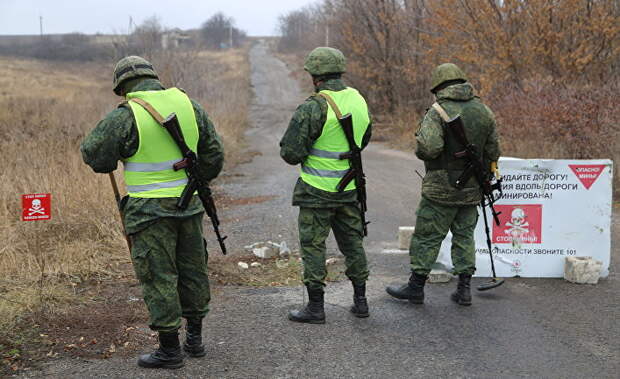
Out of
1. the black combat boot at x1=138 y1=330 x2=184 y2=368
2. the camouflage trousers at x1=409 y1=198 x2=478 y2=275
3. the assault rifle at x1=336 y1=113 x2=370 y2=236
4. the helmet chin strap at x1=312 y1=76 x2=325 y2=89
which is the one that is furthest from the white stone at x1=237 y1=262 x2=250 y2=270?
the black combat boot at x1=138 y1=330 x2=184 y2=368

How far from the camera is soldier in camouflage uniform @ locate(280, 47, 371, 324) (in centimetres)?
480

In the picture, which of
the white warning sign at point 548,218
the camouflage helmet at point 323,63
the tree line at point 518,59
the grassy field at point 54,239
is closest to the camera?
the camouflage helmet at point 323,63

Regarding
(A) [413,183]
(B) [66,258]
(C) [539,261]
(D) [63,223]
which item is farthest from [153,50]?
(C) [539,261]

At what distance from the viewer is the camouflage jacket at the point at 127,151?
3811 mm

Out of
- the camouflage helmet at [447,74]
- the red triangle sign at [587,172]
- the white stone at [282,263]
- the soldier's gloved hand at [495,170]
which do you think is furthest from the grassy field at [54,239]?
the red triangle sign at [587,172]

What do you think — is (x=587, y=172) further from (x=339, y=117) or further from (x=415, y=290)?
(x=339, y=117)

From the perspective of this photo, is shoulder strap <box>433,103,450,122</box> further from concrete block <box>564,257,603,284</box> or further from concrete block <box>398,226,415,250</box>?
concrete block <box>398,226,415,250</box>

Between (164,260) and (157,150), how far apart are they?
0.67 meters

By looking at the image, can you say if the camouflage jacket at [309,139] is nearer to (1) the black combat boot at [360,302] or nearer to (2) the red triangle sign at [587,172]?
(1) the black combat boot at [360,302]

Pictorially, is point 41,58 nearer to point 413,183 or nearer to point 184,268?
point 413,183

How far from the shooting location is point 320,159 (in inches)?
192

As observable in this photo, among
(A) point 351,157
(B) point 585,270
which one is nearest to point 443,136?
(A) point 351,157

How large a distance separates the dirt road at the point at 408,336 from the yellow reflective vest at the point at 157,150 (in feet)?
3.78

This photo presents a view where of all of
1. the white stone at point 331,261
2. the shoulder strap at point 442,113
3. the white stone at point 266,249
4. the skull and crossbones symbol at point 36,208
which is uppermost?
the shoulder strap at point 442,113
